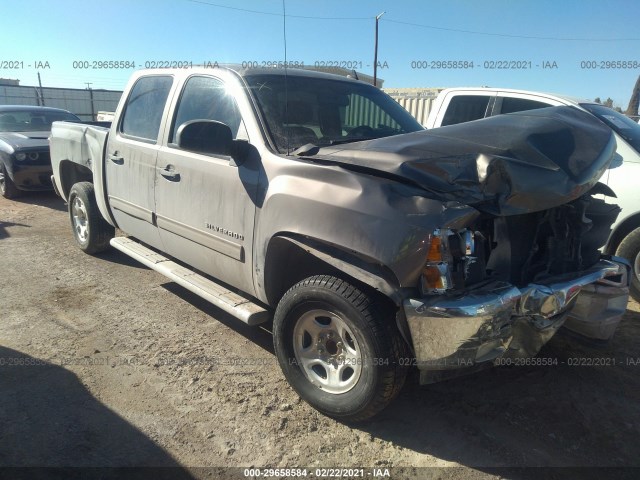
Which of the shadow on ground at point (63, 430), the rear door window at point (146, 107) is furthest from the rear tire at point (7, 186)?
the shadow on ground at point (63, 430)

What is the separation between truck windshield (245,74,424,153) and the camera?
10.8 feet

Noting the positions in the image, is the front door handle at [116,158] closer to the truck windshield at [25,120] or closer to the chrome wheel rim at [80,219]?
the chrome wheel rim at [80,219]

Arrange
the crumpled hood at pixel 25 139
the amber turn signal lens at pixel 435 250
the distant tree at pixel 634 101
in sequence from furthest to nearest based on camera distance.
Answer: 1. the distant tree at pixel 634 101
2. the crumpled hood at pixel 25 139
3. the amber turn signal lens at pixel 435 250

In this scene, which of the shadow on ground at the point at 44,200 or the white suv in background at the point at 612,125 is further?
the shadow on ground at the point at 44,200

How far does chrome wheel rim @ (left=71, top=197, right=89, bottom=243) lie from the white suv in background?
4390mm

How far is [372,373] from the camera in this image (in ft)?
Result: 8.23

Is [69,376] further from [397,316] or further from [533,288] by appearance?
[533,288]

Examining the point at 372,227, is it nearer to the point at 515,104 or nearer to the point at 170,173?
the point at 170,173

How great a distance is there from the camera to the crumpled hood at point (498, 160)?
7.96 feet

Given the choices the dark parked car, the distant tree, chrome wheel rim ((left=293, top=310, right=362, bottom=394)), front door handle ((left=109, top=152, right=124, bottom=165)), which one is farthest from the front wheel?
the distant tree

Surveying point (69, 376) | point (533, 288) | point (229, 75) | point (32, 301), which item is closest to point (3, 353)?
point (69, 376)

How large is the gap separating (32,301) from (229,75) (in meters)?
2.80

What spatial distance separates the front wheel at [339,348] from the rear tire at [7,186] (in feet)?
26.6

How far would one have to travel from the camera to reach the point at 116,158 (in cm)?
454
